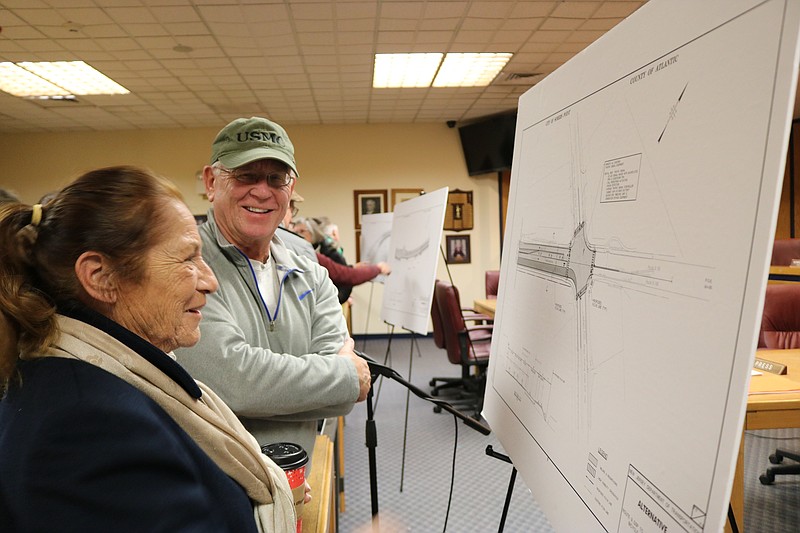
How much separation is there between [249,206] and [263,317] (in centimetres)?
29

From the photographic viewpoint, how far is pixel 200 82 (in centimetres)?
526

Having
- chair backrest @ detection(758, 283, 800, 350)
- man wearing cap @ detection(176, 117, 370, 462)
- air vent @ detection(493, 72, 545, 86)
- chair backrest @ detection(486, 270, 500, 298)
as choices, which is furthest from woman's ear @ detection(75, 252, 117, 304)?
air vent @ detection(493, 72, 545, 86)

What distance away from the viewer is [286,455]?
1.06 m

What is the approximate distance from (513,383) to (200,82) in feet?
17.0

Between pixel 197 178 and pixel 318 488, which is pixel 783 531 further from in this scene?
pixel 197 178

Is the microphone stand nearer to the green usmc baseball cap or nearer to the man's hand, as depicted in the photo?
the man's hand

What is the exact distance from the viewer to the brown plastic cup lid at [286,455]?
1044mm

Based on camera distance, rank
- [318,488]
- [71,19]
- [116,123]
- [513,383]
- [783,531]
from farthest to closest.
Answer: [116,123] < [71,19] < [783,531] < [318,488] < [513,383]

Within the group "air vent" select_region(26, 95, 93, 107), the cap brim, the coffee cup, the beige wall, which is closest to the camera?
the coffee cup

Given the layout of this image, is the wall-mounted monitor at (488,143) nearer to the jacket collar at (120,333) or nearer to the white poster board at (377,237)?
the white poster board at (377,237)

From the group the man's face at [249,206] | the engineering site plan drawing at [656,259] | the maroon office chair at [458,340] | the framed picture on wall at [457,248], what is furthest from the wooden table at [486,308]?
the engineering site plan drawing at [656,259]

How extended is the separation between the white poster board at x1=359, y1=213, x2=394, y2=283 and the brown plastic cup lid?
4129 mm

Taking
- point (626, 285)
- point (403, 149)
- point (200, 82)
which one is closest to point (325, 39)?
point (200, 82)

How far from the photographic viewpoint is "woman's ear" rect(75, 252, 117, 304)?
754mm
